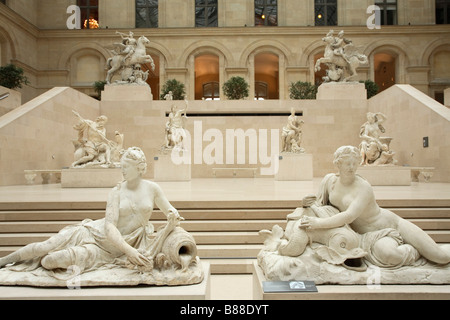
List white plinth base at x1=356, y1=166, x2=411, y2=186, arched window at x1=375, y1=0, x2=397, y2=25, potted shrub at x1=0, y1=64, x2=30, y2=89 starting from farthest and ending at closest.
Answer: arched window at x1=375, y1=0, x2=397, y2=25 < potted shrub at x1=0, y1=64, x2=30, y2=89 < white plinth base at x1=356, y1=166, x2=411, y2=186

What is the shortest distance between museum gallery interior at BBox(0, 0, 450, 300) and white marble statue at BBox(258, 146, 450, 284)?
0.01 meters


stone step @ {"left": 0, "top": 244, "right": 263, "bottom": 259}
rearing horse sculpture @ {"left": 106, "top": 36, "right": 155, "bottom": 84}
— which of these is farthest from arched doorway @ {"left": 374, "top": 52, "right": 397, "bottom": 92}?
stone step @ {"left": 0, "top": 244, "right": 263, "bottom": 259}

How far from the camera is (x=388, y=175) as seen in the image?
1138 cm

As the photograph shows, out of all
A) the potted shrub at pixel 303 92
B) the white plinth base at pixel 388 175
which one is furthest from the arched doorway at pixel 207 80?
the white plinth base at pixel 388 175

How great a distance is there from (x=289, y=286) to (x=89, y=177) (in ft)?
29.4

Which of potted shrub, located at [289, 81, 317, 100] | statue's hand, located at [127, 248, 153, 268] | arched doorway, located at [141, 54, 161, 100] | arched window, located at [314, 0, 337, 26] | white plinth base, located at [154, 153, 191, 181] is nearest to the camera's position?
statue's hand, located at [127, 248, 153, 268]

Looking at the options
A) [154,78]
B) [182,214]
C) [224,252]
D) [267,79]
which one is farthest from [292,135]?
[154,78]

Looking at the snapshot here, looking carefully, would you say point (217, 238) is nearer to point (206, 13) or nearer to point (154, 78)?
point (206, 13)

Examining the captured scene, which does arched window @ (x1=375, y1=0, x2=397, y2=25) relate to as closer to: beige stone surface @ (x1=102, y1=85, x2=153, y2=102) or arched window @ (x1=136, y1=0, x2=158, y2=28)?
arched window @ (x1=136, y1=0, x2=158, y2=28)

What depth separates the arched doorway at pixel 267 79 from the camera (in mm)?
29531

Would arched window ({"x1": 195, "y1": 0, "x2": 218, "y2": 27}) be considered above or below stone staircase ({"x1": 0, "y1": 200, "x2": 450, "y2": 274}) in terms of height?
above

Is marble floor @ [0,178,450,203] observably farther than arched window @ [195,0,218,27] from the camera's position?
No

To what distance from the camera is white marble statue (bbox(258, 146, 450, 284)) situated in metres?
3.35

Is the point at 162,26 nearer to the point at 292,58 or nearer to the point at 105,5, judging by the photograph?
the point at 105,5
